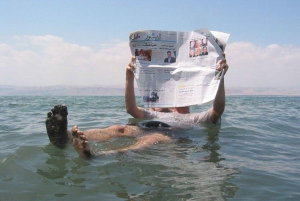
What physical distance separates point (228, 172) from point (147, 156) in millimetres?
950

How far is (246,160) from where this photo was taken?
3.24m

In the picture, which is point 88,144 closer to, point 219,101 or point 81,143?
point 81,143

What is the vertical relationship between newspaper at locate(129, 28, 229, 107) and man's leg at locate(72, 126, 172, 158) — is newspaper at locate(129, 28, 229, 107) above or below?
above

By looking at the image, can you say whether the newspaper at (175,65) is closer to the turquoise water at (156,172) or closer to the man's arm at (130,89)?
the man's arm at (130,89)

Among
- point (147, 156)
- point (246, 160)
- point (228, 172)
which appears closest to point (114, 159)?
point (147, 156)

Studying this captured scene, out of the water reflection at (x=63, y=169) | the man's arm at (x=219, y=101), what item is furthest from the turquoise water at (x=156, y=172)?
the man's arm at (x=219, y=101)

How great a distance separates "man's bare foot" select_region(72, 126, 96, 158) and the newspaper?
160 cm

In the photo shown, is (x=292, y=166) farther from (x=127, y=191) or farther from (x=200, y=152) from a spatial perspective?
(x=127, y=191)

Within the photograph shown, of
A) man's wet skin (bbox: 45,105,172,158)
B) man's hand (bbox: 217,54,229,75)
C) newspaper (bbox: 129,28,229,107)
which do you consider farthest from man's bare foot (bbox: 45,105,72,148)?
man's hand (bbox: 217,54,229,75)

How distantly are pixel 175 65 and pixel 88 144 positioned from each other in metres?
2.05

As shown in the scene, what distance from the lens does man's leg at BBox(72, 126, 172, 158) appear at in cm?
281

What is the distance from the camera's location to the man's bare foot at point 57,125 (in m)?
3.21

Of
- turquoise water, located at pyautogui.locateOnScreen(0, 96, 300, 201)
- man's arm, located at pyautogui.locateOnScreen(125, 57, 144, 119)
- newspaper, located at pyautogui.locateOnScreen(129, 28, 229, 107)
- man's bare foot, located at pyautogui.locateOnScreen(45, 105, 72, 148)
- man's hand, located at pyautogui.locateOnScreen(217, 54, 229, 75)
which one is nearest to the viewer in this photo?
turquoise water, located at pyautogui.locateOnScreen(0, 96, 300, 201)

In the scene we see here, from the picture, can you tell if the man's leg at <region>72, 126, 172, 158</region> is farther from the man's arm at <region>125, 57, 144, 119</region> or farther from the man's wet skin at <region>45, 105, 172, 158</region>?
the man's arm at <region>125, 57, 144, 119</region>
